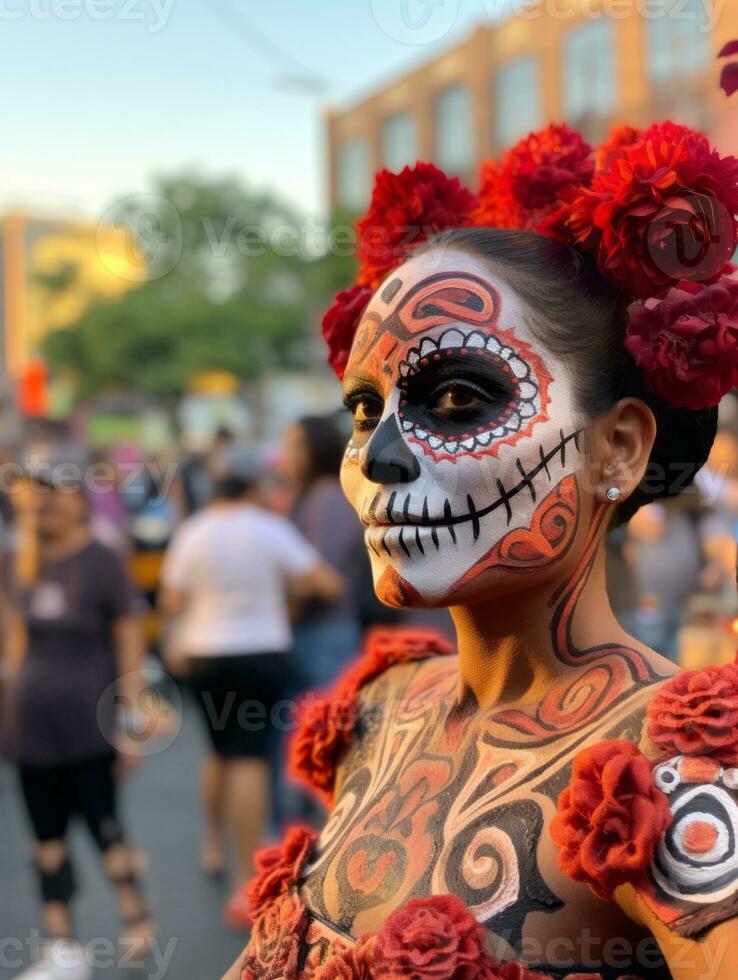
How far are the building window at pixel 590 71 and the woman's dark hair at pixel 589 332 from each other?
2194 cm

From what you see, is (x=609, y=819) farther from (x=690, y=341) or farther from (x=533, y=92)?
(x=533, y=92)

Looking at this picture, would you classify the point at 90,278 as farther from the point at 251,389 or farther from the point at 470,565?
the point at 470,565

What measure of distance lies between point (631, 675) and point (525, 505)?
278 mm

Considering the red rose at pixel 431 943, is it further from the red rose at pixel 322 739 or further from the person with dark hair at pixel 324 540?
the person with dark hair at pixel 324 540

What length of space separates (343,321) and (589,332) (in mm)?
491

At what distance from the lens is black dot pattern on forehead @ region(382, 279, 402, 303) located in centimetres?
176

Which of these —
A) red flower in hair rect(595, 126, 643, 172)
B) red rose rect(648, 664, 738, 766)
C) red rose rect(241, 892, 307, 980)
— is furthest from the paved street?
red flower in hair rect(595, 126, 643, 172)

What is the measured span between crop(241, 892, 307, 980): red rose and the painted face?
0.49 m

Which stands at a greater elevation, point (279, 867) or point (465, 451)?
point (465, 451)

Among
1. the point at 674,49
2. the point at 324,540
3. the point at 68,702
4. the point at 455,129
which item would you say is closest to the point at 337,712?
the point at 68,702

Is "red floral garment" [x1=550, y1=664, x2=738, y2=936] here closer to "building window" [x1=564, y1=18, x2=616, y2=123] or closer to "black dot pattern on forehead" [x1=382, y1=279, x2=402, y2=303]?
"black dot pattern on forehead" [x1=382, y1=279, x2=402, y2=303]

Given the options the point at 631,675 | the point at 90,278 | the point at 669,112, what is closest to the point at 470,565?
the point at 631,675

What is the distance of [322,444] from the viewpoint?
562cm
